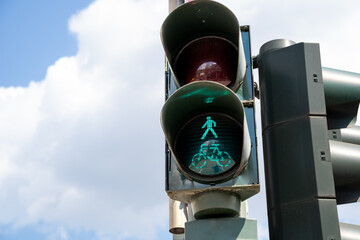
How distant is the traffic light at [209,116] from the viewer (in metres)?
3.46

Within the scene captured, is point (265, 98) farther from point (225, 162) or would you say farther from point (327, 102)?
point (225, 162)

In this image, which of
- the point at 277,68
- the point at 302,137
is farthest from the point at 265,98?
the point at 302,137

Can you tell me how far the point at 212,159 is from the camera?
346 centimetres

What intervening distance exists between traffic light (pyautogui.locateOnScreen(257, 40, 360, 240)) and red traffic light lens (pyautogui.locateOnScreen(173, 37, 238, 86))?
363 millimetres

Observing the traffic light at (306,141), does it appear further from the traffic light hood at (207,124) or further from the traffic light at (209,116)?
the traffic light hood at (207,124)

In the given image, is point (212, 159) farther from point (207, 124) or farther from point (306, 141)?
point (306, 141)

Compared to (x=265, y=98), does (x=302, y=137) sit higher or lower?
lower

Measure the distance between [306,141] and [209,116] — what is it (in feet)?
1.97

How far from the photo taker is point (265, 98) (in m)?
4.11

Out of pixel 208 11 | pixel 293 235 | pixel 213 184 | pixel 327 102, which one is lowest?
pixel 293 235

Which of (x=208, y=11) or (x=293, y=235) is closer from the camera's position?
(x=293, y=235)

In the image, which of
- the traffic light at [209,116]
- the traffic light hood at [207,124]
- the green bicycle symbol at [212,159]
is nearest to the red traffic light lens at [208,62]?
the traffic light at [209,116]

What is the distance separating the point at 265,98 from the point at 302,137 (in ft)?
1.57

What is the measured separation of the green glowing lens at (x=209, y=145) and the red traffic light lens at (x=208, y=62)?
325mm
